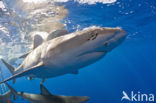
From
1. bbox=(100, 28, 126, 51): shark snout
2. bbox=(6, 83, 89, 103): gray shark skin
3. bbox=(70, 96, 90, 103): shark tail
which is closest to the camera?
bbox=(100, 28, 126, 51): shark snout

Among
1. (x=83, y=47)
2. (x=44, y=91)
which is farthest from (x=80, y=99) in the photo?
(x=83, y=47)

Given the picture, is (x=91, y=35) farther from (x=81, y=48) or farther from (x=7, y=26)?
(x=7, y=26)

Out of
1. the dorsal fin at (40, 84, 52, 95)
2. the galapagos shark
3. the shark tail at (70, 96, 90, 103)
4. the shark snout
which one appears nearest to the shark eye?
the galapagos shark

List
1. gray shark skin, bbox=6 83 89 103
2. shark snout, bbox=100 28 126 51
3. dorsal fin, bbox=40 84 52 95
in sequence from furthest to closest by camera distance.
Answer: dorsal fin, bbox=40 84 52 95, gray shark skin, bbox=6 83 89 103, shark snout, bbox=100 28 126 51

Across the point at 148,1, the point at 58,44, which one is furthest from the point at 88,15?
the point at 58,44

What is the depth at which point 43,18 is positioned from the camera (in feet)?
38.1

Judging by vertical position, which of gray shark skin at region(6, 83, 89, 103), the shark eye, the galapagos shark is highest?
the shark eye

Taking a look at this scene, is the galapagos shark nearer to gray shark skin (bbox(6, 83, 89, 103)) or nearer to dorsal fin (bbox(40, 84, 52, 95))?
gray shark skin (bbox(6, 83, 89, 103))

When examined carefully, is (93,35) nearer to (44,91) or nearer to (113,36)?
(113,36)

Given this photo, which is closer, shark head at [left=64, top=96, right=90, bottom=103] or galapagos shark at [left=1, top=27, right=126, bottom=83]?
galapagos shark at [left=1, top=27, right=126, bottom=83]

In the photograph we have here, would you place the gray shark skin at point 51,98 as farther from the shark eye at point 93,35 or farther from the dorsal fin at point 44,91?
the shark eye at point 93,35

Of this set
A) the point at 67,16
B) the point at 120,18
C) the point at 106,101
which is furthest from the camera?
the point at 106,101

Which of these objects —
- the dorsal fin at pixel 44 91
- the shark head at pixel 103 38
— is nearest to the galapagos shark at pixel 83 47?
the shark head at pixel 103 38

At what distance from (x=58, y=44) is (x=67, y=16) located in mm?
10129
